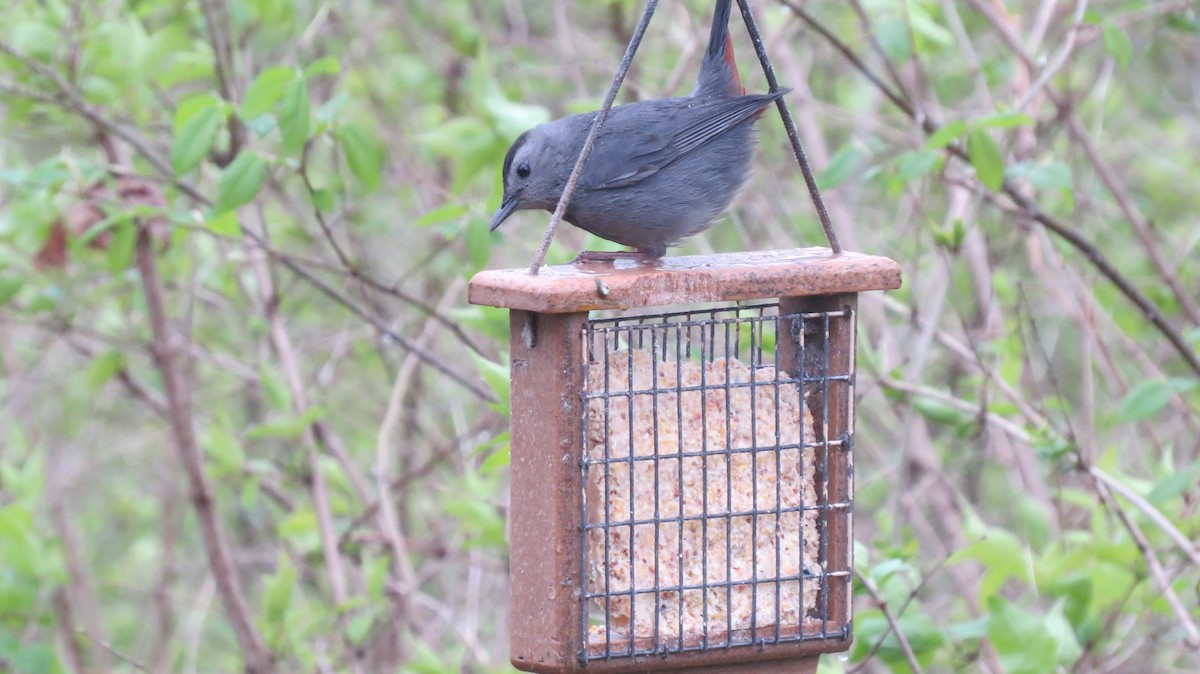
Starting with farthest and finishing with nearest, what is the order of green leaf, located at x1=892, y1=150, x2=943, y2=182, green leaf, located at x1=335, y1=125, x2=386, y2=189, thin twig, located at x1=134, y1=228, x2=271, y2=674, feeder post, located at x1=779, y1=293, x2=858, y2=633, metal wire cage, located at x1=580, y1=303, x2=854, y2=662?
thin twig, located at x1=134, y1=228, x2=271, y2=674 → green leaf, located at x1=335, y1=125, x2=386, y2=189 → green leaf, located at x1=892, y1=150, x2=943, y2=182 → feeder post, located at x1=779, y1=293, x2=858, y2=633 → metal wire cage, located at x1=580, y1=303, x2=854, y2=662

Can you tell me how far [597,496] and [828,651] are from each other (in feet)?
2.08

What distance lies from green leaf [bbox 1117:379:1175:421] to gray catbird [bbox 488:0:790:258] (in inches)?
59.7

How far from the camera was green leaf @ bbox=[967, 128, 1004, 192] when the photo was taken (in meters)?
3.72

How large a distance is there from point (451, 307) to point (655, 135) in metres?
2.96

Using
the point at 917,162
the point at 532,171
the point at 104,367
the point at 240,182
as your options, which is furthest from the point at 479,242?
the point at 104,367

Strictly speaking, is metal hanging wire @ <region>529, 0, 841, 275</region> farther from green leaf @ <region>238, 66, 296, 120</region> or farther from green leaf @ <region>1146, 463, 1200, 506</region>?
green leaf @ <region>1146, 463, 1200, 506</region>

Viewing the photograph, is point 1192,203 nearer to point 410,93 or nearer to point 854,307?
point 410,93

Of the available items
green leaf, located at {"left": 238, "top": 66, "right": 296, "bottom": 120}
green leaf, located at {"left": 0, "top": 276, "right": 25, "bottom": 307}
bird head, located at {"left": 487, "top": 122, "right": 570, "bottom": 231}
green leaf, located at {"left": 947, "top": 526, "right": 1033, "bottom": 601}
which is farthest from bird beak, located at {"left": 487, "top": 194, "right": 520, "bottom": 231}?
green leaf, located at {"left": 0, "top": 276, "right": 25, "bottom": 307}

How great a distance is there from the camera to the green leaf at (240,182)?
3.78m

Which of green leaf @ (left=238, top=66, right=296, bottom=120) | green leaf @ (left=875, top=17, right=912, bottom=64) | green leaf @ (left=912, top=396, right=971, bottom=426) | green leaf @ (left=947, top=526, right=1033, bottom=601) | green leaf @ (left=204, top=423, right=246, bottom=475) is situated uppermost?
green leaf @ (left=875, top=17, right=912, bottom=64)

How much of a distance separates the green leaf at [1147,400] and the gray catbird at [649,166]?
4.98 feet

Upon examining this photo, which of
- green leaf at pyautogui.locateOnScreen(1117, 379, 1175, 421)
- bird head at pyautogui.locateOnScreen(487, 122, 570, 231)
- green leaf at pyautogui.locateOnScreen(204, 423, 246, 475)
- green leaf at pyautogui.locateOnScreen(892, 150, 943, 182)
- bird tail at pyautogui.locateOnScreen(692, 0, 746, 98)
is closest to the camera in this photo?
bird head at pyautogui.locateOnScreen(487, 122, 570, 231)

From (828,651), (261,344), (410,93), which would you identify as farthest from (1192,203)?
(828,651)

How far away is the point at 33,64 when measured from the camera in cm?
435
